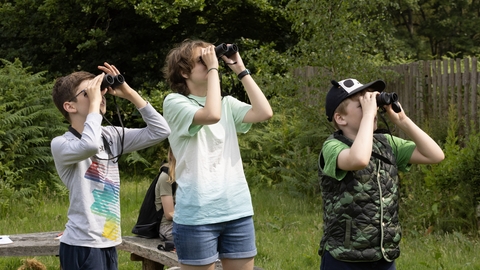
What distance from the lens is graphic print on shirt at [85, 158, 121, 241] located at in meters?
3.78

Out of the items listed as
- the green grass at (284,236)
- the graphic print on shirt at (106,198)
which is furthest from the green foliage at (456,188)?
the graphic print on shirt at (106,198)

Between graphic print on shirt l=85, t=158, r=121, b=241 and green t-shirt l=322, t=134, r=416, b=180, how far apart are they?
1.17 metres

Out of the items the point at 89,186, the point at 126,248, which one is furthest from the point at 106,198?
the point at 126,248

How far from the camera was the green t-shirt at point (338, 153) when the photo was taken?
347 cm

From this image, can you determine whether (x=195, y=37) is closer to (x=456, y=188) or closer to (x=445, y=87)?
(x=445, y=87)

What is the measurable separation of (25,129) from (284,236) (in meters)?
5.66

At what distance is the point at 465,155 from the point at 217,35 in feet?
32.1

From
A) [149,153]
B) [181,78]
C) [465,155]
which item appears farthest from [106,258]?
[149,153]

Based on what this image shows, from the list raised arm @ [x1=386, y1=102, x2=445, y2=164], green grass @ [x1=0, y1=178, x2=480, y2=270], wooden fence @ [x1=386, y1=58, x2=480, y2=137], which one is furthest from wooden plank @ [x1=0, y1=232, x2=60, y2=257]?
wooden fence @ [x1=386, y1=58, x2=480, y2=137]

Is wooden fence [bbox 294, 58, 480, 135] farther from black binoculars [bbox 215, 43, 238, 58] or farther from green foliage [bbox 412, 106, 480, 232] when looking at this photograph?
black binoculars [bbox 215, 43, 238, 58]

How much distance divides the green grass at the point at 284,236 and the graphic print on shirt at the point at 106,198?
284 cm

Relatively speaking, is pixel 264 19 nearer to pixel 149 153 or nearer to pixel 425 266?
pixel 149 153

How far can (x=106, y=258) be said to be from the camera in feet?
12.4

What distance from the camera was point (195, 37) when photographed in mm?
15992
